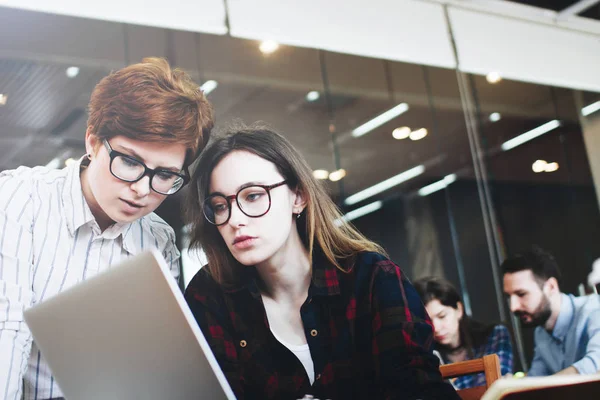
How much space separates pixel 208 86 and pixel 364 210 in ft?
4.03

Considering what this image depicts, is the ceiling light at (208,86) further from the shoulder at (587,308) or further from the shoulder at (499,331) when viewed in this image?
the shoulder at (587,308)

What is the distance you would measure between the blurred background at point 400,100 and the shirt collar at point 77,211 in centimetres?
23

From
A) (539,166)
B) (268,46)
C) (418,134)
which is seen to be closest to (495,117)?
(539,166)

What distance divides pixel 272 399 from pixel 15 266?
1.14 m

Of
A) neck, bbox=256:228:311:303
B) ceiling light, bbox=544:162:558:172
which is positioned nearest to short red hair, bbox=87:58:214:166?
neck, bbox=256:228:311:303

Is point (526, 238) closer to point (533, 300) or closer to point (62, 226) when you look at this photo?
point (533, 300)

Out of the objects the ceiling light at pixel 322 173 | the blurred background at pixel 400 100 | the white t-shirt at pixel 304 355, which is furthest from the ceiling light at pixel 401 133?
the white t-shirt at pixel 304 355

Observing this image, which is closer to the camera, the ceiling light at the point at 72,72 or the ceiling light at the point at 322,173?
the ceiling light at the point at 72,72

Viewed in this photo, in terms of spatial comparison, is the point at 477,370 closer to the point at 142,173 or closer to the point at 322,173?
the point at 142,173

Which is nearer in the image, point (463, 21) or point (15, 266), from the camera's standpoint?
point (15, 266)

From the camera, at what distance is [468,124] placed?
470 centimetres

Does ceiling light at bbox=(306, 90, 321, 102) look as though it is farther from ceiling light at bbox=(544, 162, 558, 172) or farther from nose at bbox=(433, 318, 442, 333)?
ceiling light at bbox=(544, 162, 558, 172)

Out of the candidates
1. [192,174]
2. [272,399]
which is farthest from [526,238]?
[272,399]

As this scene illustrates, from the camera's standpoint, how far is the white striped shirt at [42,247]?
2250 mm
